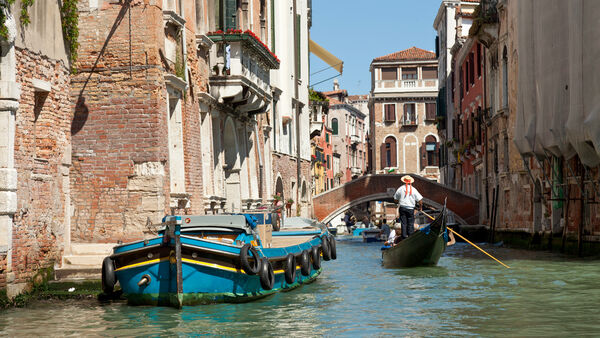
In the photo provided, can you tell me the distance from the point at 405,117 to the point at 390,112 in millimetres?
900

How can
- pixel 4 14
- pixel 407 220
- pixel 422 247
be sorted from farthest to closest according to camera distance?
pixel 407 220, pixel 422 247, pixel 4 14

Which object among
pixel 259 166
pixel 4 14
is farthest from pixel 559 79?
pixel 4 14

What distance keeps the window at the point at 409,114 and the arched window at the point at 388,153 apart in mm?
1328

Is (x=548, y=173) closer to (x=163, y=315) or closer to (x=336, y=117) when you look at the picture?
(x=163, y=315)

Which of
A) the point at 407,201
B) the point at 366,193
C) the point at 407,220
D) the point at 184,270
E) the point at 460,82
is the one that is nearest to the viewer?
the point at 184,270

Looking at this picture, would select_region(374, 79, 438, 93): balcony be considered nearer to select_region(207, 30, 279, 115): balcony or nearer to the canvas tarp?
the canvas tarp

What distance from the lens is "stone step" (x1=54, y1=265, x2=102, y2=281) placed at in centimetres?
1134

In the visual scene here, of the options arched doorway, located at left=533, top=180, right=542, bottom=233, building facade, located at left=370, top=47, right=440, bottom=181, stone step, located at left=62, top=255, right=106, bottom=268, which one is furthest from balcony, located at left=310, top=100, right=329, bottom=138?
stone step, located at left=62, top=255, right=106, bottom=268

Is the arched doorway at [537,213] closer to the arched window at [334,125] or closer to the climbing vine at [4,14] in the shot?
the climbing vine at [4,14]

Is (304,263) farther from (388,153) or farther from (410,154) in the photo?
(388,153)

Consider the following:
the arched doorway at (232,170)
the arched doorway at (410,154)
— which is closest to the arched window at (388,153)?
the arched doorway at (410,154)

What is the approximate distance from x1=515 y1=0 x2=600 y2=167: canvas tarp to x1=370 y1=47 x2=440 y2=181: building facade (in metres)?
28.8

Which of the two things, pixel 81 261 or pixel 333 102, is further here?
pixel 333 102

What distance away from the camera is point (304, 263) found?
42.0 ft
